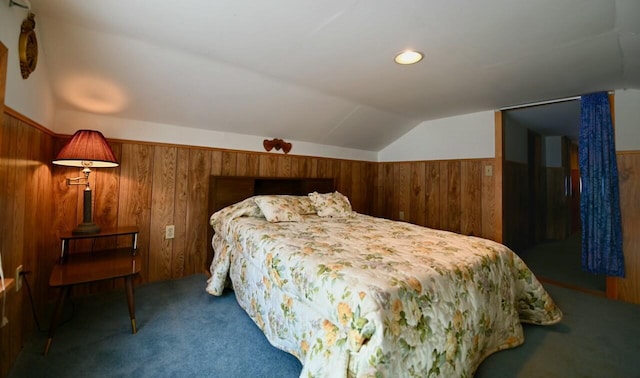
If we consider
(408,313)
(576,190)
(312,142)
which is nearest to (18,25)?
(408,313)

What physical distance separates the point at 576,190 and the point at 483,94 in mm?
1542

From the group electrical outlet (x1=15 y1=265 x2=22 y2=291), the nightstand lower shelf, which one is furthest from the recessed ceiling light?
electrical outlet (x1=15 y1=265 x2=22 y2=291)

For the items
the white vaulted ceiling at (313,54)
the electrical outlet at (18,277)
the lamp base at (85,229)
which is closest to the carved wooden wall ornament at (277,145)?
the white vaulted ceiling at (313,54)

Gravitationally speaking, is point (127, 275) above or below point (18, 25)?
below

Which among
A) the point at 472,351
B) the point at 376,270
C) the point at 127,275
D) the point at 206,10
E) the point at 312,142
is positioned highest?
the point at 206,10

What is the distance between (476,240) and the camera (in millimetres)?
1749

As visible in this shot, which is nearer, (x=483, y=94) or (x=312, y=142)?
(x=483, y=94)

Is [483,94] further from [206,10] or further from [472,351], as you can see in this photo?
[206,10]

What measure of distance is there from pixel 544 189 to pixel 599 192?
76 centimetres

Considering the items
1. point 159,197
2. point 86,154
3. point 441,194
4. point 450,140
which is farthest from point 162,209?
point 450,140

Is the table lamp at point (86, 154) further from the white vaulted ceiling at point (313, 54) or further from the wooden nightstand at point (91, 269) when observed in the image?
the white vaulted ceiling at point (313, 54)

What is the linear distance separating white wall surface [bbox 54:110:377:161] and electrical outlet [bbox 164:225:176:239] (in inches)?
33.9

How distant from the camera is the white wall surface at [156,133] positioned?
2061mm

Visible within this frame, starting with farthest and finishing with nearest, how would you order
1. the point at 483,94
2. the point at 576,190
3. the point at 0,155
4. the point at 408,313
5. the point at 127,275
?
the point at 576,190, the point at 483,94, the point at 127,275, the point at 0,155, the point at 408,313
